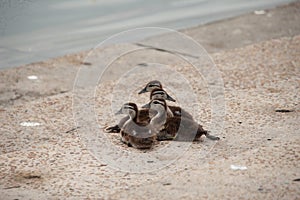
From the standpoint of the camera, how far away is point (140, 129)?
4625 mm

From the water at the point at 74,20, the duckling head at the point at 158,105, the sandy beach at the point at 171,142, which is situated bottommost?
the sandy beach at the point at 171,142

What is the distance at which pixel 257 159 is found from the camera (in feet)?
14.6

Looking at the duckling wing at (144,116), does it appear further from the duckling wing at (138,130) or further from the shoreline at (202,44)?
the shoreline at (202,44)

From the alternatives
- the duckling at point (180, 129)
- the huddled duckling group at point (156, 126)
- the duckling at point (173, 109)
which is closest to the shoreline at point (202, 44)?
the duckling at point (173, 109)

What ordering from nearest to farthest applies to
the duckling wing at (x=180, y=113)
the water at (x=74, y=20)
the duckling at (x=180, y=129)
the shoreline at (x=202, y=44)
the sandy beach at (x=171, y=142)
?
the sandy beach at (x=171, y=142) < the duckling at (x=180, y=129) < the duckling wing at (x=180, y=113) < the shoreline at (x=202, y=44) < the water at (x=74, y=20)

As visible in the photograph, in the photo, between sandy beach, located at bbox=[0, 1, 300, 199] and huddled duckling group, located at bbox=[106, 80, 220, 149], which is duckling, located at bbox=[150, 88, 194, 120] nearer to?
huddled duckling group, located at bbox=[106, 80, 220, 149]

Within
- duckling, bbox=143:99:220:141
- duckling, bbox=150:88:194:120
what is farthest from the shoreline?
duckling, bbox=143:99:220:141

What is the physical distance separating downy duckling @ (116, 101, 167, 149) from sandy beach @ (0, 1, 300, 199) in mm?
69

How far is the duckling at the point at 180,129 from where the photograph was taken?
187 inches

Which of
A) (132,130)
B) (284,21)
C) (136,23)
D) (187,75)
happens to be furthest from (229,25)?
(132,130)

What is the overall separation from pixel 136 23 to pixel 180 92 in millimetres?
1642

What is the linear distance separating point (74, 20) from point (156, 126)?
8.72 ft

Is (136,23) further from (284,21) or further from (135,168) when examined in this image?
(135,168)

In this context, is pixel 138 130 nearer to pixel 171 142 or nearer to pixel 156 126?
pixel 156 126
